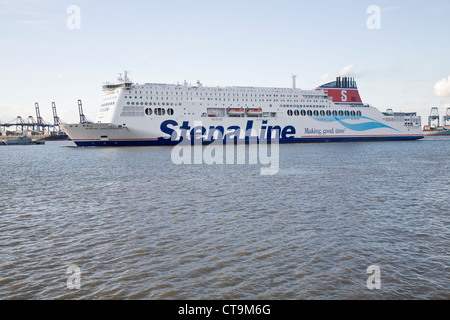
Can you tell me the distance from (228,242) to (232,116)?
57.3 m

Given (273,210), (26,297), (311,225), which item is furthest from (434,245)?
(26,297)

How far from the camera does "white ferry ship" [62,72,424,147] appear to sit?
58.7 meters

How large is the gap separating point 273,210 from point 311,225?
8.31 ft

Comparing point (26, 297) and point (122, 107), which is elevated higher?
point (122, 107)

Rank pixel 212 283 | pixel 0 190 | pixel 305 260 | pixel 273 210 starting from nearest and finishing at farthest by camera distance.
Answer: pixel 212 283 → pixel 305 260 → pixel 273 210 → pixel 0 190

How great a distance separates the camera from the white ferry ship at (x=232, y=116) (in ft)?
193

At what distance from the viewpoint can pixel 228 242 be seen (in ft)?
33.7

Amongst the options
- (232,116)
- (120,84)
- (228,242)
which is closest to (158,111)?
(120,84)

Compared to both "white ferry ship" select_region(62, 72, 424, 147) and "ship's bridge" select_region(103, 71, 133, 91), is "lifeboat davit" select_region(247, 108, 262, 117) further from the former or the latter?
"ship's bridge" select_region(103, 71, 133, 91)

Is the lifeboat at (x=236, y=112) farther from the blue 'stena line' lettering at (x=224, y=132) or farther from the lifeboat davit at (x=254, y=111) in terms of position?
the blue 'stena line' lettering at (x=224, y=132)

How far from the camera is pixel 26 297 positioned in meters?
7.03

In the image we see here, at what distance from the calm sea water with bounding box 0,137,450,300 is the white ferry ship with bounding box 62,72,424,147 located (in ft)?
130

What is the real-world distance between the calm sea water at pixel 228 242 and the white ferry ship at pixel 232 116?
130 feet
